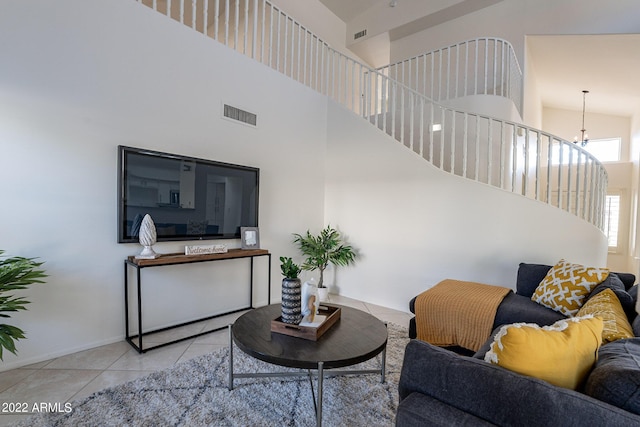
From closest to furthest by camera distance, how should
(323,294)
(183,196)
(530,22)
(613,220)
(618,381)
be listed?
(618,381)
(183,196)
(323,294)
(530,22)
(613,220)

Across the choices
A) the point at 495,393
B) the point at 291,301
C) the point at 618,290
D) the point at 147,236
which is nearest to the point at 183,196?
the point at 147,236

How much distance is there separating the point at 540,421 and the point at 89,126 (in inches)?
125

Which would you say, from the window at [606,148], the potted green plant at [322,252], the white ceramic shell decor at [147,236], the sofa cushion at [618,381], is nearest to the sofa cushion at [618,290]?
the sofa cushion at [618,381]

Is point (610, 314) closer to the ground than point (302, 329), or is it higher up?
higher up

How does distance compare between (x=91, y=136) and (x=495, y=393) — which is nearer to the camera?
(x=495, y=393)

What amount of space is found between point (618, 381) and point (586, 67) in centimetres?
630

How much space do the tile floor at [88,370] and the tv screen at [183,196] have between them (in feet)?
2.95

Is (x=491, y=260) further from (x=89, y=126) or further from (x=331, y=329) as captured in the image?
(x=89, y=126)

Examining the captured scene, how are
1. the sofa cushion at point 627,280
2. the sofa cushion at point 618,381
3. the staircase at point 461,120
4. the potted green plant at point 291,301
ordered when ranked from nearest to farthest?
the sofa cushion at point 618,381 → the potted green plant at point 291,301 → the sofa cushion at point 627,280 → the staircase at point 461,120

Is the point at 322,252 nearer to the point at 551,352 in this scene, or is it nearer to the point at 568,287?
the point at 568,287

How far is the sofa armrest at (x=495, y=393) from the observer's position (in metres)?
0.80

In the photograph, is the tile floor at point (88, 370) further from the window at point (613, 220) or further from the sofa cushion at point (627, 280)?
the window at point (613, 220)

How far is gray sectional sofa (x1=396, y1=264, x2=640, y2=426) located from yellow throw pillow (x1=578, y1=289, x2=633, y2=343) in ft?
0.98

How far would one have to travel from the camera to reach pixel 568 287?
7.50ft
